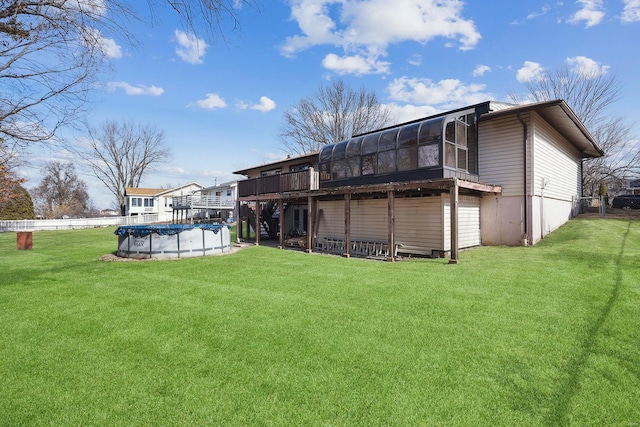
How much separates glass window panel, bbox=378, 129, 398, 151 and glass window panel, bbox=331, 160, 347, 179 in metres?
2.03

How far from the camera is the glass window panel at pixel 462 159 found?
11672mm

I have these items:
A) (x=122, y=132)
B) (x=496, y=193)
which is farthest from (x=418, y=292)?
(x=122, y=132)

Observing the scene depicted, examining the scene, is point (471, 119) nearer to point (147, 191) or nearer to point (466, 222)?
point (466, 222)

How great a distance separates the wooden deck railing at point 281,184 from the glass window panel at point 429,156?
4.87 meters

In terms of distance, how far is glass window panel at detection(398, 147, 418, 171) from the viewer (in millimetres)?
11375

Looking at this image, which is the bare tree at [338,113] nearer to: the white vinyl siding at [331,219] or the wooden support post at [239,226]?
the wooden support post at [239,226]

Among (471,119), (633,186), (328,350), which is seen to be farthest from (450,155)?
Result: (633,186)

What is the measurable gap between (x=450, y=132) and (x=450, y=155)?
0.81 m

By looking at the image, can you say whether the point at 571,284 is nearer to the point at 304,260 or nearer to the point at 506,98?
the point at 304,260

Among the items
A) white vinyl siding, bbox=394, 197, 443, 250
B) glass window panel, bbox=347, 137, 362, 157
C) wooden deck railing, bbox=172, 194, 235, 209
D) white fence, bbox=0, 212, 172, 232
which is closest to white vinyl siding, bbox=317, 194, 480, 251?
white vinyl siding, bbox=394, 197, 443, 250

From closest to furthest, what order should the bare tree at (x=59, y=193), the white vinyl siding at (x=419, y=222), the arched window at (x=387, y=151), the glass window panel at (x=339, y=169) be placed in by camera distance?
1. the white vinyl siding at (x=419, y=222)
2. the arched window at (x=387, y=151)
3. the glass window panel at (x=339, y=169)
4. the bare tree at (x=59, y=193)

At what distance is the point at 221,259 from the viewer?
11352 millimetres

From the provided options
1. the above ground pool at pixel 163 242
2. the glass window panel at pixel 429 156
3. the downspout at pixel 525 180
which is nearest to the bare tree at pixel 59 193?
the above ground pool at pixel 163 242

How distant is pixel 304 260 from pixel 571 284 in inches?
287
